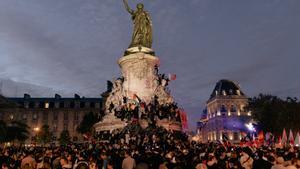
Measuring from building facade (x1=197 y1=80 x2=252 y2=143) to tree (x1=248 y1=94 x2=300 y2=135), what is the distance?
39.5m

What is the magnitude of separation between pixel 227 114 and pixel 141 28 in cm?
6637

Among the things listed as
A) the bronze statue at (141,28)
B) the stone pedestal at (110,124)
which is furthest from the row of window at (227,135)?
the stone pedestal at (110,124)

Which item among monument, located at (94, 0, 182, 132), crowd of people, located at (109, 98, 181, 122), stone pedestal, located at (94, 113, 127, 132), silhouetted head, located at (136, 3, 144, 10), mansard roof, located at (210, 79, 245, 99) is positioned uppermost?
silhouetted head, located at (136, 3, 144, 10)

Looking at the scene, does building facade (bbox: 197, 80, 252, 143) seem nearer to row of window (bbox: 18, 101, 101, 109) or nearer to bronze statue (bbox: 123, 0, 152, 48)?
row of window (bbox: 18, 101, 101, 109)

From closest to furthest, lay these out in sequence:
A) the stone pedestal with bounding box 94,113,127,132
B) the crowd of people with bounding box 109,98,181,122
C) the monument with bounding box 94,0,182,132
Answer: the crowd of people with bounding box 109,98,181,122 → the stone pedestal with bounding box 94,113,127,132 → the monument with bounding box 94,0,182,132

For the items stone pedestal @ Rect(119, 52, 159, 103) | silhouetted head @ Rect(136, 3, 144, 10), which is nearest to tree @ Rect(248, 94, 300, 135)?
stone pedestal @ Rect(119, 52, 159, 103)

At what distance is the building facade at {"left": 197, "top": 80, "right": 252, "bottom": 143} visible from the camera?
112 metres

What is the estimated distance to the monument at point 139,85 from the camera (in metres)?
51.9

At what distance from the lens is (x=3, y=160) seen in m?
15.7

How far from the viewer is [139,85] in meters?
56.1

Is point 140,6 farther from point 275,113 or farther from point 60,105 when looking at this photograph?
point 60,105

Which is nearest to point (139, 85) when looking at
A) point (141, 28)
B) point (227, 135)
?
point (141, 28)

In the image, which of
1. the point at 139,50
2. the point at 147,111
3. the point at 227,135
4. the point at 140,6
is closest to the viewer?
the point at 147,111

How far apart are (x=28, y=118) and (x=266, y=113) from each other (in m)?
68.5
